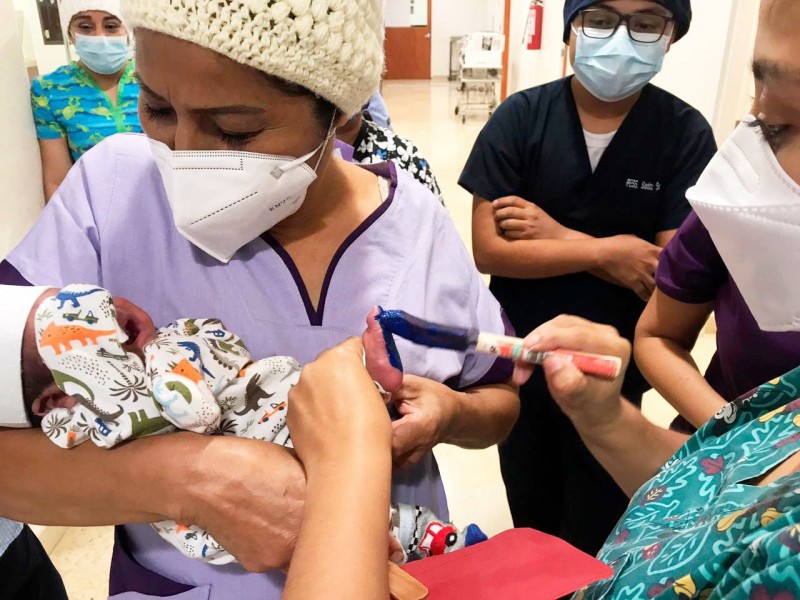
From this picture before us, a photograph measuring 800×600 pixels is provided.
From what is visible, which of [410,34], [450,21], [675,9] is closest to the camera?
[675,9]

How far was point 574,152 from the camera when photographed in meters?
1.65

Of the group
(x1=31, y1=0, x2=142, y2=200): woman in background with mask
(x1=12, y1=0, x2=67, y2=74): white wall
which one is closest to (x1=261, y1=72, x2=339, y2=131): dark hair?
(x1=31, y1=0, x2=142, y2=200): woman in background with mask

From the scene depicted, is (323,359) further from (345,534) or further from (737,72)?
(737,72)

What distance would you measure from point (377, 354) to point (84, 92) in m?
2.23

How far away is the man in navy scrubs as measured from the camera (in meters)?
1.61

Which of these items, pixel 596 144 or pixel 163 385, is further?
pixel 596 144

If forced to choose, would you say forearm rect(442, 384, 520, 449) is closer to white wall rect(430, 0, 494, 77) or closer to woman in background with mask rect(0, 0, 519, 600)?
woman in background with mask rect(0, 0, 519, 600)

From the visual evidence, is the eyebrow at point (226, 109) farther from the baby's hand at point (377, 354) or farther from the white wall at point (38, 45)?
the white wall at point (38, 45)

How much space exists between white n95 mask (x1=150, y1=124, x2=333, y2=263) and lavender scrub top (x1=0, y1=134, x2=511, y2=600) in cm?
5

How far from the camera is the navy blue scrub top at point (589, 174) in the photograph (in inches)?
64.0

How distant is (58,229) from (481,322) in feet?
2.40

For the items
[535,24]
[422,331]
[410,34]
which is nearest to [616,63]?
[422,331]

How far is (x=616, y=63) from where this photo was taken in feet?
5.24

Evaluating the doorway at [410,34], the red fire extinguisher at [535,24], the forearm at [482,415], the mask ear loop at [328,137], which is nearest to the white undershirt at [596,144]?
the forearm at [482,415]
